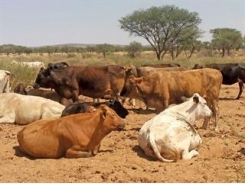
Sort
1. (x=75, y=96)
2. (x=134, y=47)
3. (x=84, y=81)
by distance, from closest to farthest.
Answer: (x=75, y=96), (x=84, y=81), (x=134, y=47)

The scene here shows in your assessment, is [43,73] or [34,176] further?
[43,73]

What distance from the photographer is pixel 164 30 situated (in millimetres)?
48375

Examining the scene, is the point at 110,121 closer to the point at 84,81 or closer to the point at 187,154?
the point at 187,154

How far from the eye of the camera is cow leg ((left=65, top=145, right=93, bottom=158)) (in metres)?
7.43

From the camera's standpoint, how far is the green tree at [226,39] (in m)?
60.9

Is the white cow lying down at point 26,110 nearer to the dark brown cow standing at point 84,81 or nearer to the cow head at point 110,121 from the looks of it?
the dark brown cow standing at point 84,81

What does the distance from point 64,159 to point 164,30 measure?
4207 cm

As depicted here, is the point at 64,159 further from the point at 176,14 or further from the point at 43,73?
the point at 176,14

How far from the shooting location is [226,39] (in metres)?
60.7

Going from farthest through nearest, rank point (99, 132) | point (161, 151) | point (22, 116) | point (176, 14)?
1. point (176, 14)
2. point (22, 116)
3. point (99, 132)
4. point (161, 151)

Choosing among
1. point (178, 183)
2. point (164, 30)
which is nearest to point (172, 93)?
point (178, 183)

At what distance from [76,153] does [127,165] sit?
3.28ft

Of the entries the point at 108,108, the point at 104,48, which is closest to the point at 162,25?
the point at 104,48

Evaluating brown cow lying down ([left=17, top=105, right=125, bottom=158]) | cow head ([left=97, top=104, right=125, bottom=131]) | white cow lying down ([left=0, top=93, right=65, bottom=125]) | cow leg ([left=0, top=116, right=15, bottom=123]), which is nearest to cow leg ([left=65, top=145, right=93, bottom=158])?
brown cow lying down ([left=17, top=105, right=125, bottom=158])
